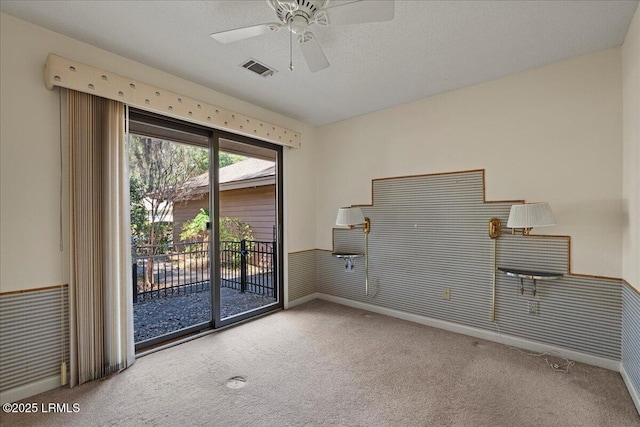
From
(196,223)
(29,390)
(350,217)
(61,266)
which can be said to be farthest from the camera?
(350,217)

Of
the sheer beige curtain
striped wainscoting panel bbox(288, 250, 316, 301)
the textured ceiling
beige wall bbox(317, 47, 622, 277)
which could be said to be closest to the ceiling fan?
the textured ceiling

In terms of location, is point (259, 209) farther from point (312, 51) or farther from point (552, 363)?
point (552, 363)

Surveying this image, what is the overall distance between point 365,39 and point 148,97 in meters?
1.88

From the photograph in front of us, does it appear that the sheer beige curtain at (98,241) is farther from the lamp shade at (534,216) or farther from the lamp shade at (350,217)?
the lamp shade at (534,216)

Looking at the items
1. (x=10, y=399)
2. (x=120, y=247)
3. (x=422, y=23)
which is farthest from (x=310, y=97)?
(x=10, y=399)

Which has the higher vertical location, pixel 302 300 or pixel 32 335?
pixel 32 335

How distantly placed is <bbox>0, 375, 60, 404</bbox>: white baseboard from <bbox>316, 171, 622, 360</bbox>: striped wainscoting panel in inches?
118

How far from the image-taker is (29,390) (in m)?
1.98

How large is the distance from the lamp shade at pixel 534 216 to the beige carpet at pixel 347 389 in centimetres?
118

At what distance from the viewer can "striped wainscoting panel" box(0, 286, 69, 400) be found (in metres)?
1.92

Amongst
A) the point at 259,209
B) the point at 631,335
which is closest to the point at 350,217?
the point at 259,209

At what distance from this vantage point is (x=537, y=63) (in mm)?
2518

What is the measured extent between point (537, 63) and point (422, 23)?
132cm

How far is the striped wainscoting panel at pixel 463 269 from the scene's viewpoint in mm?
2412
